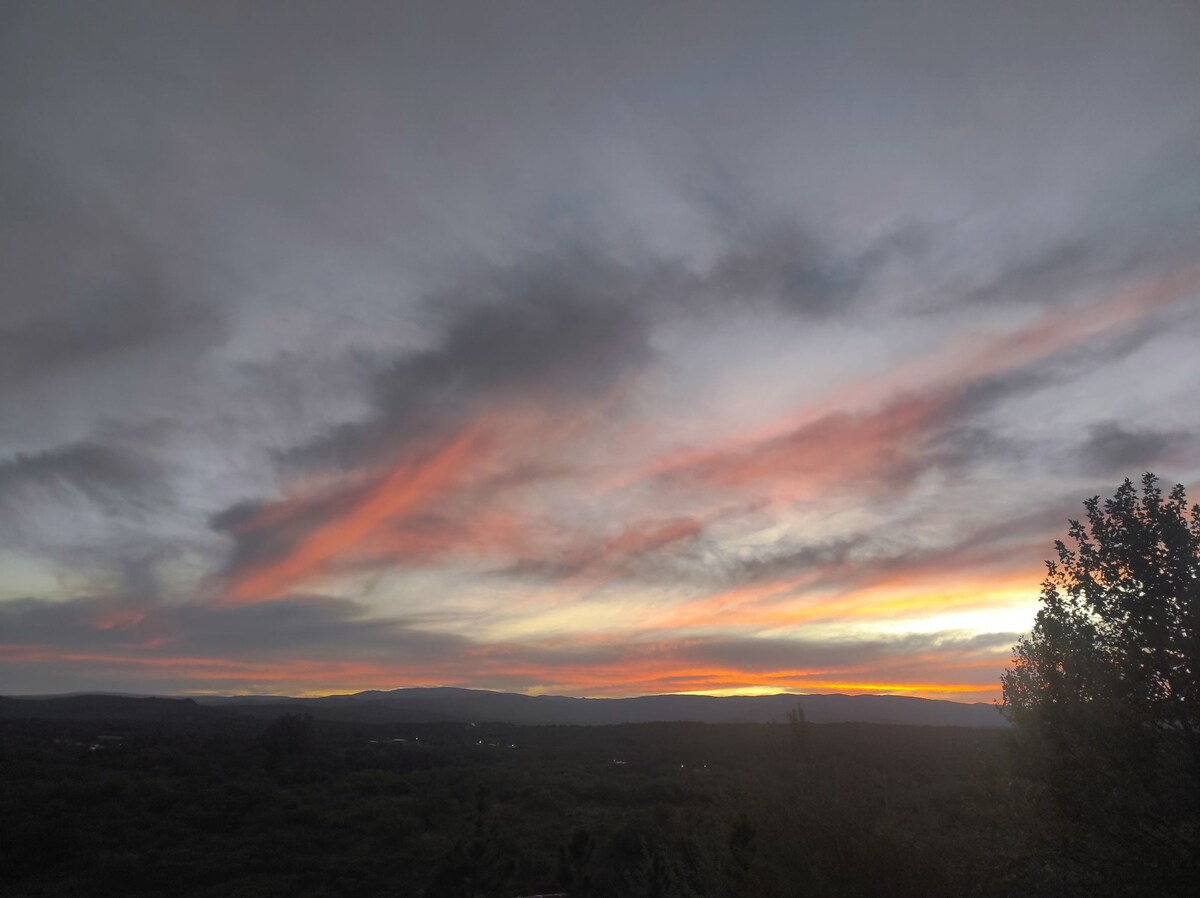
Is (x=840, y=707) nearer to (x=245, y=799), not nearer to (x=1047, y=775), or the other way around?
(x=245, y=799)

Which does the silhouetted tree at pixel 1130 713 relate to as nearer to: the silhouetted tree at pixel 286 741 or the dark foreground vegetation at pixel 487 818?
the dark foreground vegetation at pixel 487 818

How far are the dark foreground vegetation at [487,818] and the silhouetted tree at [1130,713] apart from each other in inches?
61.4

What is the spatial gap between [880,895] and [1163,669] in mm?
6564

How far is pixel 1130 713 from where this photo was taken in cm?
1151

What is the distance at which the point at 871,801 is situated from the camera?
1207 centimetres

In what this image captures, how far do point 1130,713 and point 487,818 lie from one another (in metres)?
31.0

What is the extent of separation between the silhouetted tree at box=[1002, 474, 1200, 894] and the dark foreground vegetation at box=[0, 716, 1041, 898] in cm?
156

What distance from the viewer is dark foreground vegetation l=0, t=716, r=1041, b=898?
11406 mm

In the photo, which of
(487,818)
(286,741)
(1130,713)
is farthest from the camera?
(286,741)

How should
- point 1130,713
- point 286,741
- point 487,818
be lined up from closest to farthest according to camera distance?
point 1130,713
point 487,818
point 286,741

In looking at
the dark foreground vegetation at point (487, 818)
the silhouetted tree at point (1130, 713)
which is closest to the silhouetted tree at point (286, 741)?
the dark foreground vegetation at point (487, 818)

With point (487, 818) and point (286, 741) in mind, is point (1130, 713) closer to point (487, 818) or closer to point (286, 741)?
point (487, 818)

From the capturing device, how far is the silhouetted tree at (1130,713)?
10.8 metres

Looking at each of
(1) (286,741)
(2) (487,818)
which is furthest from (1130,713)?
(1) (286,741)
